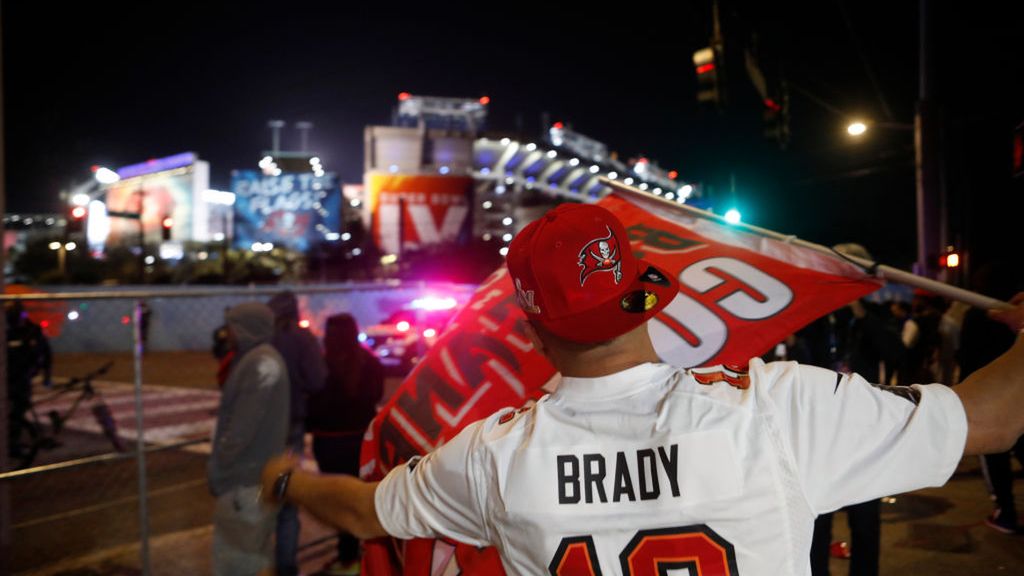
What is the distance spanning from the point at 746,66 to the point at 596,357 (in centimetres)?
1078

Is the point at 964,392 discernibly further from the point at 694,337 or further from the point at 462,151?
the point at 462,151

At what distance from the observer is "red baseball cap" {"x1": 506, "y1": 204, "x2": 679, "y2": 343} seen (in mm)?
1499

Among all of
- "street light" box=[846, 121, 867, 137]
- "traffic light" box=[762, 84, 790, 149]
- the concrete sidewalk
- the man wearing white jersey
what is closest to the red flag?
the man wearing white jersey

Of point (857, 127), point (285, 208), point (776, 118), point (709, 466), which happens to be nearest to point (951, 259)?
point (776, 118)

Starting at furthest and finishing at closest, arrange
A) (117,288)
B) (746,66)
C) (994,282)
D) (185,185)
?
(185,185) → (117,288) → (746,66) → (994,282)

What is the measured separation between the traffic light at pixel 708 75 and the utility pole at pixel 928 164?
4820 mm

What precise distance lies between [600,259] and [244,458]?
3416 millimetres

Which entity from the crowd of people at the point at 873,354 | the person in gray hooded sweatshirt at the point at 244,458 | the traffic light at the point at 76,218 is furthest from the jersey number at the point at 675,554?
the traffic light at the point at 76,218

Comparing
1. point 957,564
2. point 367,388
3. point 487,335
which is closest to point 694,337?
point 487,335

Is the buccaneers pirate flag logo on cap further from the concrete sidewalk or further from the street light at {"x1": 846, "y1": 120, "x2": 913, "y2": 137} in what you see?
the street light at {"x1": 846, "y1": 120, "x2": 913, "y2": 137}

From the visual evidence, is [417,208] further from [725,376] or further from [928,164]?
[725,376]

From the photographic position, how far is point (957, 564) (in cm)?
500

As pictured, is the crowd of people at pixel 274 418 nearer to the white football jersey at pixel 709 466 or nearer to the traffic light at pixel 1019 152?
the white football jersey at pixel 709 466

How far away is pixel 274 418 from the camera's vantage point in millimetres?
4375
